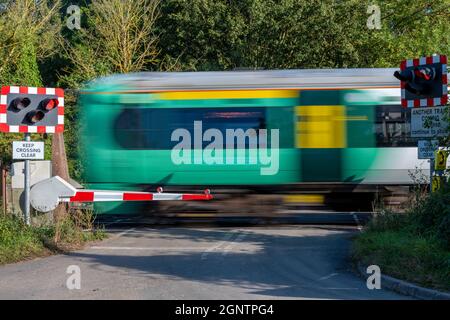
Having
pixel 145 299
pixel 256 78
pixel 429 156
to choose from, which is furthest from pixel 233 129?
pixel 145 299

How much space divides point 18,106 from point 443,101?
7655mm

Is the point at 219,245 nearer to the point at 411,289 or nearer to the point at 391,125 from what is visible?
the point at 411,289

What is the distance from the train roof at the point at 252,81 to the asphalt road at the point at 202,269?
3740mm

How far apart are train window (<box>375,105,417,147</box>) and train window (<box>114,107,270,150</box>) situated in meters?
2.80

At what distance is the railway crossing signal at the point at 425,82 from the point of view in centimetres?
1176

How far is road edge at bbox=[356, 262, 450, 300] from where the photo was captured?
26.7 feet

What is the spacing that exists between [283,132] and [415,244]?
Answer: 703cm

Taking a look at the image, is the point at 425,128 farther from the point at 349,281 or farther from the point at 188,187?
the point at 188,187

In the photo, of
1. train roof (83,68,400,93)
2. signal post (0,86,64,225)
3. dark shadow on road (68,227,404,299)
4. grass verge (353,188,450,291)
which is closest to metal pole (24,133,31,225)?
signal post (0,86,64,225)

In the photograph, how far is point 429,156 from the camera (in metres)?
12.6

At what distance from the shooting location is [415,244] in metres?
9.99

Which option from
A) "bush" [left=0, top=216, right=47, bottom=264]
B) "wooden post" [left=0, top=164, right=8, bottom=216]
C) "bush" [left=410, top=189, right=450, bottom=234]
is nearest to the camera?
"bush" [left=410, top=189, right=450, bottom=234]

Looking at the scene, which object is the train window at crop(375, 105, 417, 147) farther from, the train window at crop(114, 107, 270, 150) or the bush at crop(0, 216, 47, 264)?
the bush at crop(0, 216, 47, 264)

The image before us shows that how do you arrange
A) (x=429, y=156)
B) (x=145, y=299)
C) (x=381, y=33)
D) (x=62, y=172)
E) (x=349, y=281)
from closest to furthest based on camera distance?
(x=145, y=299)
(x=349, y=281)
(x=429, y=156)
(x=62, y=172)
(x=381, y=33)
